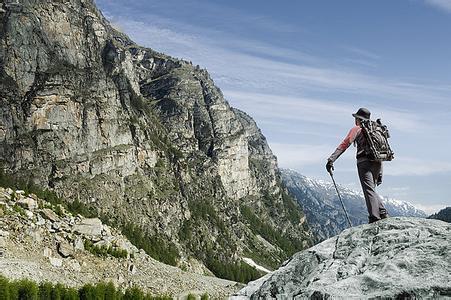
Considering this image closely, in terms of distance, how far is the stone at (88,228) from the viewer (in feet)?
389

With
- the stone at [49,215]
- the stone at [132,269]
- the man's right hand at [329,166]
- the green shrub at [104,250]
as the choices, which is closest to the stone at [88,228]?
the stone at [49,215]

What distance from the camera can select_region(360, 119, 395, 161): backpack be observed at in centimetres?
1213

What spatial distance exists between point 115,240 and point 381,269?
4713 inches

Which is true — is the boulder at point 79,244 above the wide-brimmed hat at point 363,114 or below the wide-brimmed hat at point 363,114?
below

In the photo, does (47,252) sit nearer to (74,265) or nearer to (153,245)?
(74,265)

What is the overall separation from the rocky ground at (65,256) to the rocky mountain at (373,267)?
266 ft

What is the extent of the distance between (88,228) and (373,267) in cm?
11806

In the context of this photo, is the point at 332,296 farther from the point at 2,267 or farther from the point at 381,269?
the point at 2,267

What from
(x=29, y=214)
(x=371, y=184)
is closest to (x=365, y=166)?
(x=371, y=184)

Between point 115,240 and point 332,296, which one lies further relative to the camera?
point 115,240

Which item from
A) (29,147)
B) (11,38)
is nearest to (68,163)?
(29,147)

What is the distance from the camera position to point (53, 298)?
77938 millimetres

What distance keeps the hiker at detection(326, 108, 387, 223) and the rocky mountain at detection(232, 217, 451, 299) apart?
84 cm

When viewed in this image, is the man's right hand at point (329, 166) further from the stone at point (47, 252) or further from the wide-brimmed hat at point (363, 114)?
the stone at point (47, 252)
